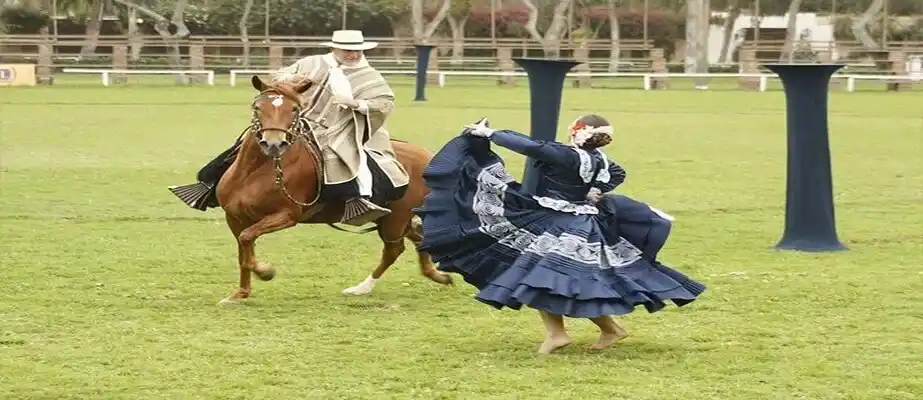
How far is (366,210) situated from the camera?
30.5 feet

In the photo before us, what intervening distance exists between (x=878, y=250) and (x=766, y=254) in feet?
3.33

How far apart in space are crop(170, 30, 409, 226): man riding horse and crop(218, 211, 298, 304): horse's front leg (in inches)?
14.5

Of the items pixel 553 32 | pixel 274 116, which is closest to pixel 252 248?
pixel 274 116

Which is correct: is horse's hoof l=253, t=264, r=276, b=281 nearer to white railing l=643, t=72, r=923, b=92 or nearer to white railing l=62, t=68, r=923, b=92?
white railing l=643, t=72, r=923, b=92

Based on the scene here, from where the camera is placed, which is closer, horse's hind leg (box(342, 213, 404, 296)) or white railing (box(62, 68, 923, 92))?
horse's hind leg (box(342, 213, 404, 296))

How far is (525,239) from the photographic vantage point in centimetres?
722

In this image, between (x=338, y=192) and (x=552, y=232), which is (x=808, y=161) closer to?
(x=338, y=192)

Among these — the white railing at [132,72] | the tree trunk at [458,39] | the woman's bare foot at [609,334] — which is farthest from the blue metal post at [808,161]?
the tree trunk at [458,39]

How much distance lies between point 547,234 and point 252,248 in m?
2.46

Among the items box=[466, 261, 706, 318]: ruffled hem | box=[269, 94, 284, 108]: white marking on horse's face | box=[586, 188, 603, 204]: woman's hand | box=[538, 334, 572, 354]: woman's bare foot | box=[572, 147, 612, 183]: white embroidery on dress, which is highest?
box=[269, 94, 284, 108]: white marking on horse's face

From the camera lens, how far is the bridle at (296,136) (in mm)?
8641

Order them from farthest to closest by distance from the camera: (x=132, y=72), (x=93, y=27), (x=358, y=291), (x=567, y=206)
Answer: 1. (x=93, y=27)
2. (x=132, y=72)
3. (x=358, y=291)
4. (x=567, y=206)

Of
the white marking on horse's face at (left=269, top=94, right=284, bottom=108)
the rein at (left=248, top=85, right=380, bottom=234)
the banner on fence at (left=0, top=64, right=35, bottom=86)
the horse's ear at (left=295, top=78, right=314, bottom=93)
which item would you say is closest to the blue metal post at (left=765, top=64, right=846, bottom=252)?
the rein at (left=248, top=85, right=380, bottom=234)

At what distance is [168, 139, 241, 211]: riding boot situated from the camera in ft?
30.5
